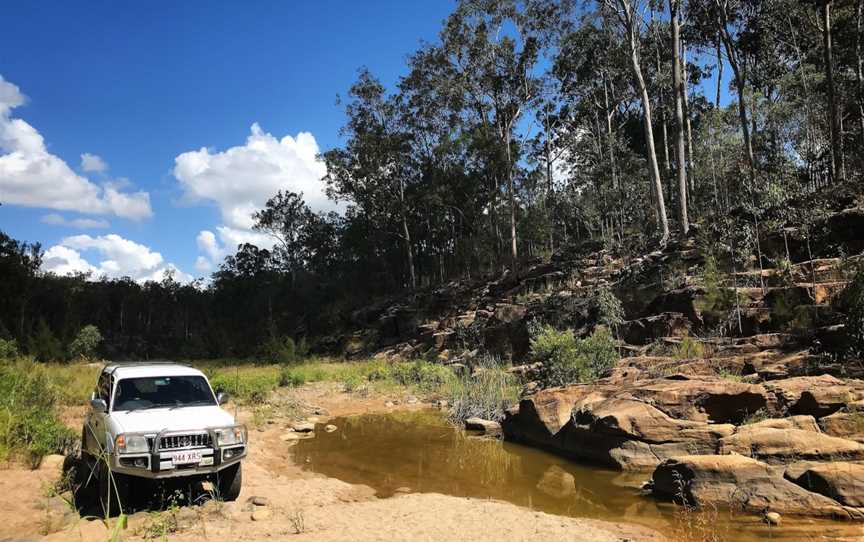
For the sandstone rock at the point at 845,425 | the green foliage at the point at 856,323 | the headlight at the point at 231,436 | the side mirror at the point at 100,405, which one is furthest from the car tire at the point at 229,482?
the green foliage at the point at 856,323

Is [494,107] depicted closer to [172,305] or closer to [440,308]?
[440,308]

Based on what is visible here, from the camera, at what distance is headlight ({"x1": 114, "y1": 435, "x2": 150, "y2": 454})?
6.54m

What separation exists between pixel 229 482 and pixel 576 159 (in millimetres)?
39313

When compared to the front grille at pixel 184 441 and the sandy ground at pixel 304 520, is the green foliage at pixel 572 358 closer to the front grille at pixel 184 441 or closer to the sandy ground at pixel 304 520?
Answer: the sandy ground at pixel 304 520

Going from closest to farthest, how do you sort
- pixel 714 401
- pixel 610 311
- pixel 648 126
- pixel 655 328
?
pixel 714 401
pixel 655 328
pixel 610 311
pixel 648 126

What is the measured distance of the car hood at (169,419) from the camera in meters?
6.81

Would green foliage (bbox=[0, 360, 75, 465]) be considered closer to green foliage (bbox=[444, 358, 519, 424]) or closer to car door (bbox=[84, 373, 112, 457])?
car door (bbox=[84, 373, 112, 457])

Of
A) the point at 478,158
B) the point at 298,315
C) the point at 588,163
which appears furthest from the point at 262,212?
the point at 588,163

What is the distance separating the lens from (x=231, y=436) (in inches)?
280

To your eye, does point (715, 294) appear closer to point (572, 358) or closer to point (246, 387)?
point (572, 358)

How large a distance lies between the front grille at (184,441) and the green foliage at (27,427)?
136 inches

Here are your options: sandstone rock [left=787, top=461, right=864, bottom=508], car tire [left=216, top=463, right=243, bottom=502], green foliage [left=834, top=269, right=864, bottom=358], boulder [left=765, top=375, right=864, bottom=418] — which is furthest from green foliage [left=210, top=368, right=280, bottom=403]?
green foliage [left=834, top=269, right=864, bottom=358]

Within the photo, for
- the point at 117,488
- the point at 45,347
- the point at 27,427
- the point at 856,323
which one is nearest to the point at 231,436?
the point at 117,488

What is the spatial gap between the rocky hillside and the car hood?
6382 millimetres
